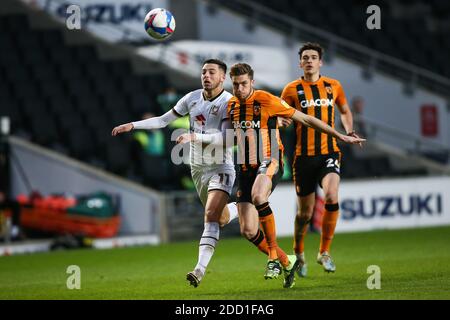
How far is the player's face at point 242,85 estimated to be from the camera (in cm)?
939

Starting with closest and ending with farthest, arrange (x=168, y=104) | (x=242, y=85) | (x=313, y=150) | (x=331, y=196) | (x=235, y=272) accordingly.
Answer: (x=242, y=85) < (x=331, y=196) < (x=313, y=150) < (x=235, y=272) < (x=168, y=104)

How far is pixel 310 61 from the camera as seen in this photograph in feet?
33.8

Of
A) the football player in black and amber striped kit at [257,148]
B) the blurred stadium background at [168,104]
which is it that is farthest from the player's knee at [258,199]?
the blurred stadium background at [168,104]

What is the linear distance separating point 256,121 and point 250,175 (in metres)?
0.52

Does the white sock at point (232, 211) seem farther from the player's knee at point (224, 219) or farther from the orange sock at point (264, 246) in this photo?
the orange sock at point (264, 246)

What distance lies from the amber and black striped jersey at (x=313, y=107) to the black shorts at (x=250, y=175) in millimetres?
874

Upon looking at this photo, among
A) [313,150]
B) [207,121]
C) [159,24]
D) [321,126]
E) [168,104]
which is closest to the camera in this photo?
[321,126]

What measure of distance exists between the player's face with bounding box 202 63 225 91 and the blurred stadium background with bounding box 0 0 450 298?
6.63 meters

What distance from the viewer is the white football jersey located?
31.2 ft

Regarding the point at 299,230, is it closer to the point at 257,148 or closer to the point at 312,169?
the point at 312,169

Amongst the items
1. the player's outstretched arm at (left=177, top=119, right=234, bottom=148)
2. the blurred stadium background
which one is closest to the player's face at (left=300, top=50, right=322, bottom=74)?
the player's outstretched arm at (left=177, top=119, right=234, bottom=148)

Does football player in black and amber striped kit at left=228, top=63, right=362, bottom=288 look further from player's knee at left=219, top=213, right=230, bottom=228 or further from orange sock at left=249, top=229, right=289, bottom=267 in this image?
player's knee at left=219, top=213, right=230, bottom=228

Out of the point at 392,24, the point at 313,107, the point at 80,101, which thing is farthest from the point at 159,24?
the point at 392,24
